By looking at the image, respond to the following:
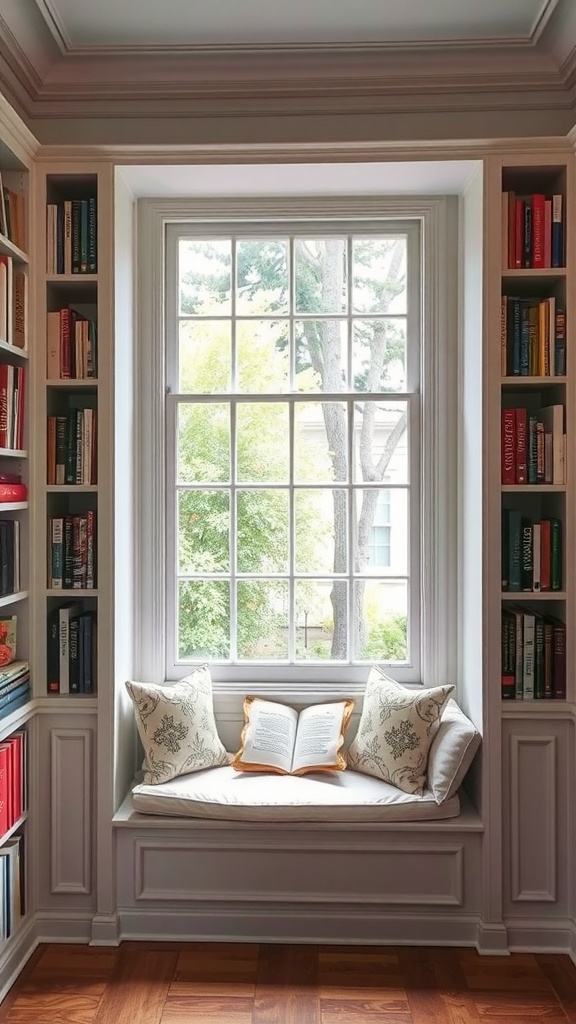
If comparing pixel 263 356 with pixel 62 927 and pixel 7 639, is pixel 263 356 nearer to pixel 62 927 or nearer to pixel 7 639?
pixel 7 639

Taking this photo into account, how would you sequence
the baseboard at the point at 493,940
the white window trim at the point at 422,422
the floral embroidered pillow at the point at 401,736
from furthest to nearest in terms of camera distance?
the white window trim at the point at 422,422, the floral embroidered pillow at the point at 401,736, the baseboard at the point at 493,940

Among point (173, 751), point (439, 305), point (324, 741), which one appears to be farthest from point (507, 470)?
point (173, 751)

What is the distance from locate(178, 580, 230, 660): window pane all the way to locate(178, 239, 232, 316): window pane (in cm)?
112

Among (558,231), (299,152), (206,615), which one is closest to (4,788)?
(206,615)

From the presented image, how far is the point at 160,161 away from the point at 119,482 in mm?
1126

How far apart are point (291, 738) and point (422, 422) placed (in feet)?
4.35

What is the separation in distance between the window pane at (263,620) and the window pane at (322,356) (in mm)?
825

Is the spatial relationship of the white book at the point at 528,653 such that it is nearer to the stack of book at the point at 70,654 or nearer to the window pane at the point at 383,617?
the window pane at the point at 383,617

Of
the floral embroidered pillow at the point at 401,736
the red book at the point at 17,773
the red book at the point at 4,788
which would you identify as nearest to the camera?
the red book at the point at 4,788

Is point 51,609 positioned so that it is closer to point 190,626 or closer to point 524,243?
point 190,626

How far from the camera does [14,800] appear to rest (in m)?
2.45

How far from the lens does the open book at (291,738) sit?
276 centimetres

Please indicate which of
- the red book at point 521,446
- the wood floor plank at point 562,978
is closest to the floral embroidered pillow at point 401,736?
the wood floor plank at point 562,978

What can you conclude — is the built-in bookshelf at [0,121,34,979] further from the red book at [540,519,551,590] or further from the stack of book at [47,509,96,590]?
the red book at [540,519,551,590]
